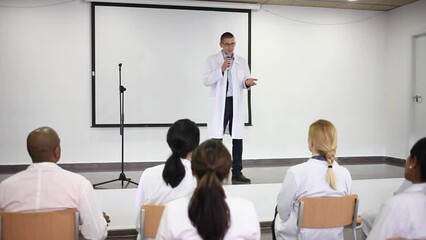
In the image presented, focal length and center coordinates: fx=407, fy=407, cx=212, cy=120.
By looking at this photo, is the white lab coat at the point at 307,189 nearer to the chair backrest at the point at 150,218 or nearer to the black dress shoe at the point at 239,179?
the chair backrest at the point at 150,218

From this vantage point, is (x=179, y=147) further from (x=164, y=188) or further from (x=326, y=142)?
(x=326, y=142)

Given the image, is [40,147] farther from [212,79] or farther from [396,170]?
[396,170]

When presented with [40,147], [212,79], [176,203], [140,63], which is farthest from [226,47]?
[176,203]

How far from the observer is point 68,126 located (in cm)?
569

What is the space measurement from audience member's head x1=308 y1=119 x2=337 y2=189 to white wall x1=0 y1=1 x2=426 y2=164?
13.2 feet

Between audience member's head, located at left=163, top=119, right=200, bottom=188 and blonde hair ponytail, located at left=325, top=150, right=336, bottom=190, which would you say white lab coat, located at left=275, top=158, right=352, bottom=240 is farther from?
audience member's head, located at left=163, top=119, right=200, bottom=188

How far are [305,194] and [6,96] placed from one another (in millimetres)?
4739

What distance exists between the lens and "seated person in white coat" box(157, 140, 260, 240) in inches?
50.8

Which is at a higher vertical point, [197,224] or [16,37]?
[16,37]

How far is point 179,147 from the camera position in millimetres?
1992

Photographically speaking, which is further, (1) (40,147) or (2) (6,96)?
(2) (6,96)

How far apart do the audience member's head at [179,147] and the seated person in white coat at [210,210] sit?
1.90ft

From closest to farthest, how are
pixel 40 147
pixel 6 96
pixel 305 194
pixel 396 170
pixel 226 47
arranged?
1. pixel 40 147
2. pixel 305 194
3. pixel 226 47
4. pixel 6 96
5. pixel 396 170

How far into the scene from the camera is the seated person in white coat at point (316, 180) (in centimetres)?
210
